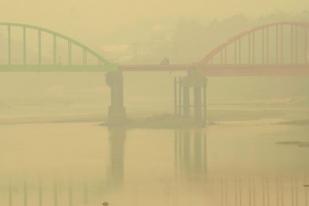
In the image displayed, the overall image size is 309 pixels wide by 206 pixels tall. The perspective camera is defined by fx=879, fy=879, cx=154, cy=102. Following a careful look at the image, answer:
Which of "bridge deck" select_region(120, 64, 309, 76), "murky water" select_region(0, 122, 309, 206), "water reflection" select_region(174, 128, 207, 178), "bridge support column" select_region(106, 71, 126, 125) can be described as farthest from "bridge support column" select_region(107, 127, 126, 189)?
"bridge deck" select_region(120, 64, 309, 76)

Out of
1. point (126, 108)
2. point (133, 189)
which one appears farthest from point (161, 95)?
point (133, 189)

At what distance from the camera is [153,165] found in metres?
19.0

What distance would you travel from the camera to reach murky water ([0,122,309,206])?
14.6m

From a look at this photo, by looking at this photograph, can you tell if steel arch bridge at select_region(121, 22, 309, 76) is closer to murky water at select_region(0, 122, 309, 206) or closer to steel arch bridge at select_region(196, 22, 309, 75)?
steel arch bridge at select_region(196, 22, 309, 75)

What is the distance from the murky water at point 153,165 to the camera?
14.6 meters

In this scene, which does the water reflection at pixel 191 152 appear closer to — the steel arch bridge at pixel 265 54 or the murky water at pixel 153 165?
the murky water at pixel 153 165

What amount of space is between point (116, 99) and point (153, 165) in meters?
11.9

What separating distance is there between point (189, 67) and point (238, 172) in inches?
568

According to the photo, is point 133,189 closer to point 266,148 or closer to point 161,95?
point 266,148

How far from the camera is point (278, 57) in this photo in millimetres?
34688

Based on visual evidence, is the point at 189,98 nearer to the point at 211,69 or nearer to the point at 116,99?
the point at 211,69

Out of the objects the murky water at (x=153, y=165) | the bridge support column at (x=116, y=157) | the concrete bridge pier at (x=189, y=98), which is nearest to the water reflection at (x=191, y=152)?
the murky water at (x=153, y=165)

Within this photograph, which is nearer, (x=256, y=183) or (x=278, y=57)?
(x=256, y=183)

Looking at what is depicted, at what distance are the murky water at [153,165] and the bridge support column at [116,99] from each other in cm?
77
